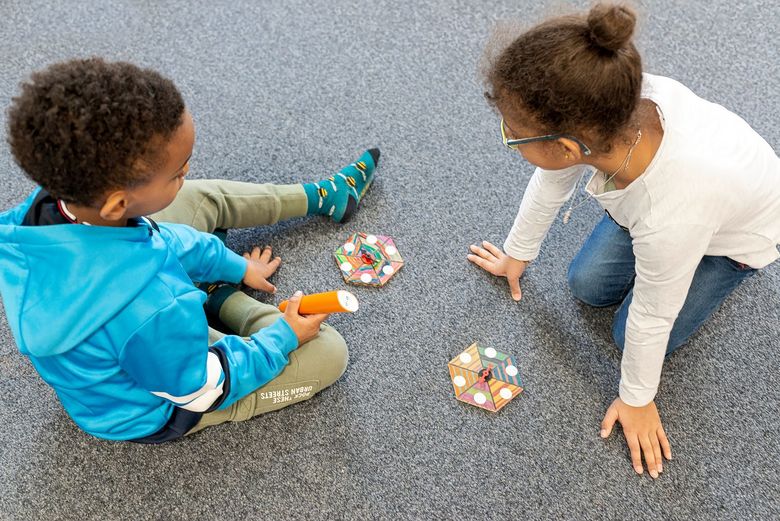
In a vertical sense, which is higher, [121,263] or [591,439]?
[121,263]

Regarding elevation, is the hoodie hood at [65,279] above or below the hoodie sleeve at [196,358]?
above

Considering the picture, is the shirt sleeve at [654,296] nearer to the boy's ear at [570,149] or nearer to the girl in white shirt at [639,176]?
the girl in white shirt at [639,176]

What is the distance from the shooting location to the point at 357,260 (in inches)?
50.3

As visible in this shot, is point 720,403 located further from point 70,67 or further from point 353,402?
point 70,67

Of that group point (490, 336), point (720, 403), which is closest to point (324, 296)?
point (490, 336)

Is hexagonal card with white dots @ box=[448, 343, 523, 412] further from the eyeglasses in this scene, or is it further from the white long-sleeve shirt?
the eyeglasses

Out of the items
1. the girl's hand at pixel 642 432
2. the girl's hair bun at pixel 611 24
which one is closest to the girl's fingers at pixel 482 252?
the girl's hand at pixel 642 432

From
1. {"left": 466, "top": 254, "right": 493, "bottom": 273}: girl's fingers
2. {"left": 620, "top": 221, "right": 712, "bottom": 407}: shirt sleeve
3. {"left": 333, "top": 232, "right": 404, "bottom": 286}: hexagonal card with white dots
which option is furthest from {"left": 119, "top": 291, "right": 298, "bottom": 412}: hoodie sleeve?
{"left": 620, "top": 221, "right": 712, "bottom": 407}: shirt sleeve

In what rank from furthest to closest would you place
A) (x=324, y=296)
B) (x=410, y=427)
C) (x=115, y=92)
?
(x=410, y=427) < (x=324, y=296) < (x=115, y=92)

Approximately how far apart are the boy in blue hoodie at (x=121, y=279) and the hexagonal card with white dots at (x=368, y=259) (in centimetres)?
21

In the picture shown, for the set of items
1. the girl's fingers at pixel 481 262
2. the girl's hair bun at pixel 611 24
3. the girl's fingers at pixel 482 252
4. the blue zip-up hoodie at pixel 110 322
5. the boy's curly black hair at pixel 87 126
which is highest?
the girl's hair bun at pixel 611 24

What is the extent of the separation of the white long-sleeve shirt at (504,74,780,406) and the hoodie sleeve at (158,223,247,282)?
60 cm

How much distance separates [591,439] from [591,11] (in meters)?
0.72

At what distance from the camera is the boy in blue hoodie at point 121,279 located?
2.17ft
